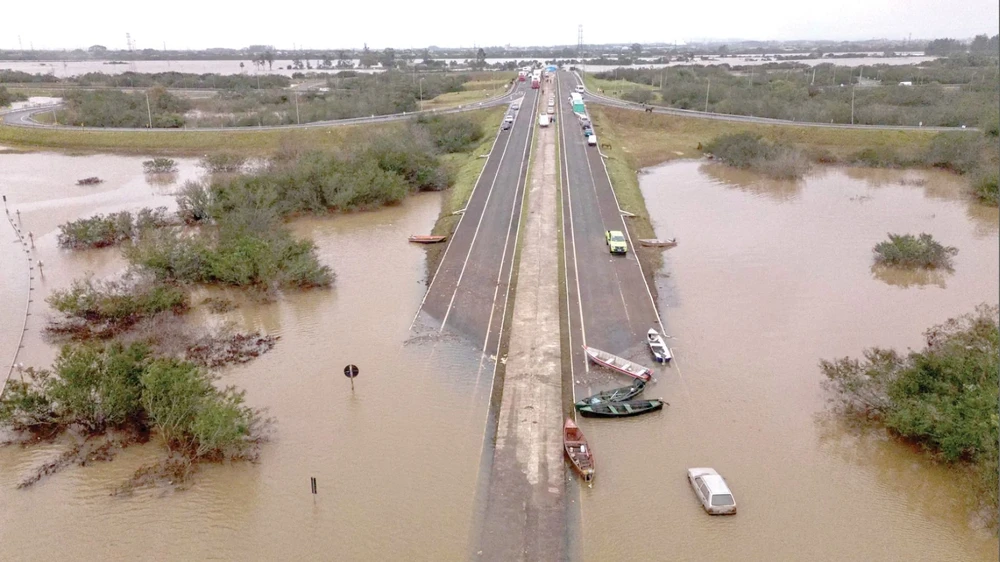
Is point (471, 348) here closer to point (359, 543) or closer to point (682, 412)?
point (682, 412)

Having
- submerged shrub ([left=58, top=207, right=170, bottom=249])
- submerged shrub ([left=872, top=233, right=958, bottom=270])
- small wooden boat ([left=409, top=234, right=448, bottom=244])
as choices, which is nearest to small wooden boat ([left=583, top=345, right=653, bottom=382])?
small wooden boat ([left=409, top=234, right=448, bottom=244])

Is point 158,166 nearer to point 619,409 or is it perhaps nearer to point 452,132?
point 452,132

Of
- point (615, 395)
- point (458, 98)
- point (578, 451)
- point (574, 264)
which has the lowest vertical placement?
point (578, 451)

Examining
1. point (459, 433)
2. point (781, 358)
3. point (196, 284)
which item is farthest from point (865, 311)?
point (196, 284)

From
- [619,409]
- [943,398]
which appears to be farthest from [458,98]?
[943,398]

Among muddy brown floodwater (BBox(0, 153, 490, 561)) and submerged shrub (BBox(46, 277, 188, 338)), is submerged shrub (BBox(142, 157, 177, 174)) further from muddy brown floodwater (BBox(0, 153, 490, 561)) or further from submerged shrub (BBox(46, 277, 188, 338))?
submerged shrub (BBox(46, 277, 188, 338))

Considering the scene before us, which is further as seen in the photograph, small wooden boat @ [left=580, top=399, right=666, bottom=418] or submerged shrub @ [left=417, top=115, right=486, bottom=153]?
submerged shrub @ [left=417, top=115, right=486, bottom=153]
